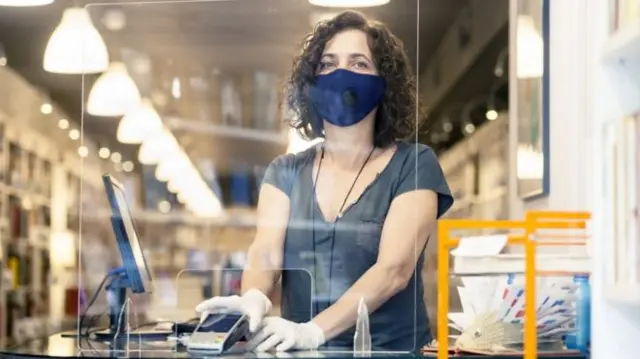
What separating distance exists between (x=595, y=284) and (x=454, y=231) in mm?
1345

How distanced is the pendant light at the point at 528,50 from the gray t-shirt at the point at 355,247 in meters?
0.42

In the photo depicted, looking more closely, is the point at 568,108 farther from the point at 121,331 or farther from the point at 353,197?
the point at 121,331

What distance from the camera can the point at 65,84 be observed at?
4.08 m

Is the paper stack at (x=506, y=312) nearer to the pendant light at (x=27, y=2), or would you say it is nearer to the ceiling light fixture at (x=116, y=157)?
the ceiling light fixture at (x=116, y=157)

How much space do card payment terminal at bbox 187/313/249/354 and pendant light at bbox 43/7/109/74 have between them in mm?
1230

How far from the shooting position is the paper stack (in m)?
2.29

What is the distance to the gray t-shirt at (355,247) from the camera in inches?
115

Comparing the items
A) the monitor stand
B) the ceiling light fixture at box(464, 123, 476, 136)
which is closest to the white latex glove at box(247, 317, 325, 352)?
the monitor stand

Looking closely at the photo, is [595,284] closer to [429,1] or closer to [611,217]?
[611,217]

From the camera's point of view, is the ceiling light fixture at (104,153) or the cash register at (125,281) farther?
the ceiling light fixture at (104,153)

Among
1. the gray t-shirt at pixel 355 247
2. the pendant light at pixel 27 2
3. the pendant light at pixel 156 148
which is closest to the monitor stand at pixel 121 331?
the gray t-shirt at pixel 355 247

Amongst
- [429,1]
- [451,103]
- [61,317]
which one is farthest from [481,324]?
[61,317]

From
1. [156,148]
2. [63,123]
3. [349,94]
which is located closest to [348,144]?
[349,94]

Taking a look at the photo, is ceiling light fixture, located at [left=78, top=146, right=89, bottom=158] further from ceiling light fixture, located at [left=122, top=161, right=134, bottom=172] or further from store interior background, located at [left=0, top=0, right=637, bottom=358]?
ceiling light fixture, located at [left=122, top=161, right=134, bottom=172]
